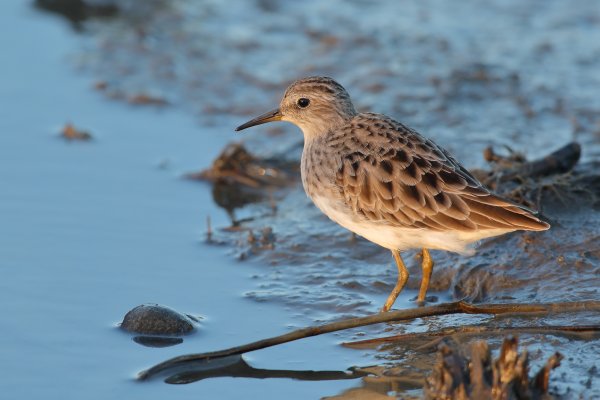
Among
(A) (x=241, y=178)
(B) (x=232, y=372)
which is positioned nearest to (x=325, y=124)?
(A) (x=241, y=178)

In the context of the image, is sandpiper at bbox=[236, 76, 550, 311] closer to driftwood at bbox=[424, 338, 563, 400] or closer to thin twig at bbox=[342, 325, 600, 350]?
thin twig at bbox=[342, 325, 600, 350]

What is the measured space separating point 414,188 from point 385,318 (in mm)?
950

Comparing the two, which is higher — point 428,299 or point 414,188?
point 414,188

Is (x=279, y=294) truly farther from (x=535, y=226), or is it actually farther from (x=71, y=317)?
(x=535, y=226)

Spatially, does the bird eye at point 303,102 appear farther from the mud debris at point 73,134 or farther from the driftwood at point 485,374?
the mud debris at point 73,134

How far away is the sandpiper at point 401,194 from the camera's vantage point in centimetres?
724

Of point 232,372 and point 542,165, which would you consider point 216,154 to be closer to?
point 542,165

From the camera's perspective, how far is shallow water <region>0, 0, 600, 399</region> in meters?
7.25

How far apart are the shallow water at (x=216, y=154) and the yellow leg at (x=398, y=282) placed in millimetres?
229

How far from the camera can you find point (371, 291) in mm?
8375

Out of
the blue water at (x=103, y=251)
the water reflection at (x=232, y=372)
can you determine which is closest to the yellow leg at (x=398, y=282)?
the blue water at (x=103, y=251)

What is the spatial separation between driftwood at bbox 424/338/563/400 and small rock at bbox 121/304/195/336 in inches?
86.9

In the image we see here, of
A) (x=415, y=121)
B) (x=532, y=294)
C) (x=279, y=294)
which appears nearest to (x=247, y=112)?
(x=415, y=121)

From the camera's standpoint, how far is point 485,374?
5.81m
